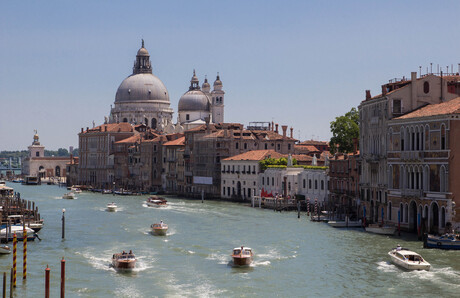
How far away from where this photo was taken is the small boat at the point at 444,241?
42.5 meters

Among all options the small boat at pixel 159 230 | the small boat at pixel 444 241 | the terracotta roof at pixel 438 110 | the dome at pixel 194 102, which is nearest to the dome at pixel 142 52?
the dome at pixel 194 102

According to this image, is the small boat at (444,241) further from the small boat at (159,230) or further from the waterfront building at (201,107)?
the waterfront building at (201,107)

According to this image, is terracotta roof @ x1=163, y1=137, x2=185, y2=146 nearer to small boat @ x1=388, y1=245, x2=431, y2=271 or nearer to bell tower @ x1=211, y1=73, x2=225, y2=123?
bell tower @ x1=211, y1=73, x2=225, y2=123

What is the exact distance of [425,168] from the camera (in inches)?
1901

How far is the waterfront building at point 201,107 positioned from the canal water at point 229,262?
3155 inches

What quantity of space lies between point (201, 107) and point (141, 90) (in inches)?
719

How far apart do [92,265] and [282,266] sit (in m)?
8.92

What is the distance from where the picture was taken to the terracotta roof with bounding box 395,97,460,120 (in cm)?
4659

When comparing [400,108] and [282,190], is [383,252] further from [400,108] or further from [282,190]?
[282,190]

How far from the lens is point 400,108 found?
54094 millimetres

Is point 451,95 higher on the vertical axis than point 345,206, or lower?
higher

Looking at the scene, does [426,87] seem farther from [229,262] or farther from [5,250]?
[5,250]

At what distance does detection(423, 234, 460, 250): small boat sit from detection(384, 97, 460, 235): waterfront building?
3062 mm

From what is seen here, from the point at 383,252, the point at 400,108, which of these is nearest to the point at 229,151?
the point at 400,108
